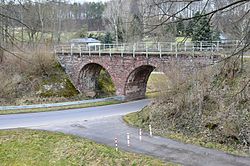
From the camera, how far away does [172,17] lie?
447 cm

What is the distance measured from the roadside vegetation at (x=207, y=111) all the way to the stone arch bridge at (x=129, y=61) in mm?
2520

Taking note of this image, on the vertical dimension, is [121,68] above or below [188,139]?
above

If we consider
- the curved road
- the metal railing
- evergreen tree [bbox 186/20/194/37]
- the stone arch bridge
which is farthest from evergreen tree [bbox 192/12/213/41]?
the metal railing

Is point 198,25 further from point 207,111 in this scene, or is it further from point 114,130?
point 114,130

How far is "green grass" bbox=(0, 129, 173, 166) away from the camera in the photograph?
12553mm

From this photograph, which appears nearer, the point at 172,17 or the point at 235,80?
the point at 172,17

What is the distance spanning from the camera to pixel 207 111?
15594mm

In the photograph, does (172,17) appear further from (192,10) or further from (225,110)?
(225,110)

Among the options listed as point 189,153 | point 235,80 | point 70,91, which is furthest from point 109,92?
point 189,153

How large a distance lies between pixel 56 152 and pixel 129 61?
14284 millimetres

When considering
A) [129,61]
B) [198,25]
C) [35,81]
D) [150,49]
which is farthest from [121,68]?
[198,25]

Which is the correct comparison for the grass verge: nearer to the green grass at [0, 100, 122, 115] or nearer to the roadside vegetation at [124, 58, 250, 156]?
the roadside vegetation at [124, 58, 250, 156]

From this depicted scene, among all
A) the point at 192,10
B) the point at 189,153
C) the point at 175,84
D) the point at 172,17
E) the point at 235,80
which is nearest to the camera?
the point at 172,17

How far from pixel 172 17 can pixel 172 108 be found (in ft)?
42.0
